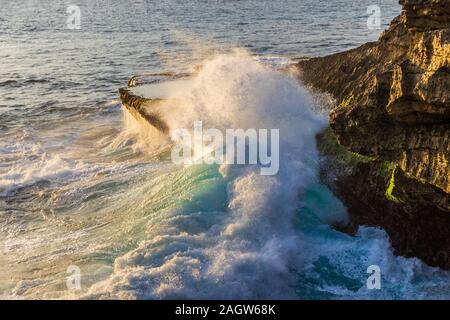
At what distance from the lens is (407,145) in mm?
9406

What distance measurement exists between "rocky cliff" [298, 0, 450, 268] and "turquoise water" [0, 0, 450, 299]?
1.32 ft

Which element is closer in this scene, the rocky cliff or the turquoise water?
the rocky cliff

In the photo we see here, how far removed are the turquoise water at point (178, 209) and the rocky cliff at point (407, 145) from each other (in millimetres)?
402

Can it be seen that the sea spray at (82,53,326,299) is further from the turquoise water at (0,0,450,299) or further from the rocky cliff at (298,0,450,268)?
the rocky cliff at (298,0,450,268)

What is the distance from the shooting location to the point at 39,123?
21219 millimetres

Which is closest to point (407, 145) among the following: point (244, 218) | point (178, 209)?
point (244, 218)

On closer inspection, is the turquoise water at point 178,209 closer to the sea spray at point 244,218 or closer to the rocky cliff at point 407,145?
the sea spray at point 244,218

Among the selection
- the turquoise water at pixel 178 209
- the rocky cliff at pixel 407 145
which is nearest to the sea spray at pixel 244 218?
the turquoise water at pixel 178 209

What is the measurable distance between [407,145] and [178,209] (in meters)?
4.36

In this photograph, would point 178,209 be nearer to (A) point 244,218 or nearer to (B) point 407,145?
(A) point 244,218

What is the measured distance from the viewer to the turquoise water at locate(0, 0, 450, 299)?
9352 millimetres

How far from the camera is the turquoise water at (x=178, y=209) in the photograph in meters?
9.35

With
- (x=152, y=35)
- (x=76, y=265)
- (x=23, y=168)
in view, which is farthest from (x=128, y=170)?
(x=152, y=35)

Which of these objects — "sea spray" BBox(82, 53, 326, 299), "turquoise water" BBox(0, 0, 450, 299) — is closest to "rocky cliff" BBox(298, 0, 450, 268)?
"turquoise water" BBox(0, 0, 450, 299)
